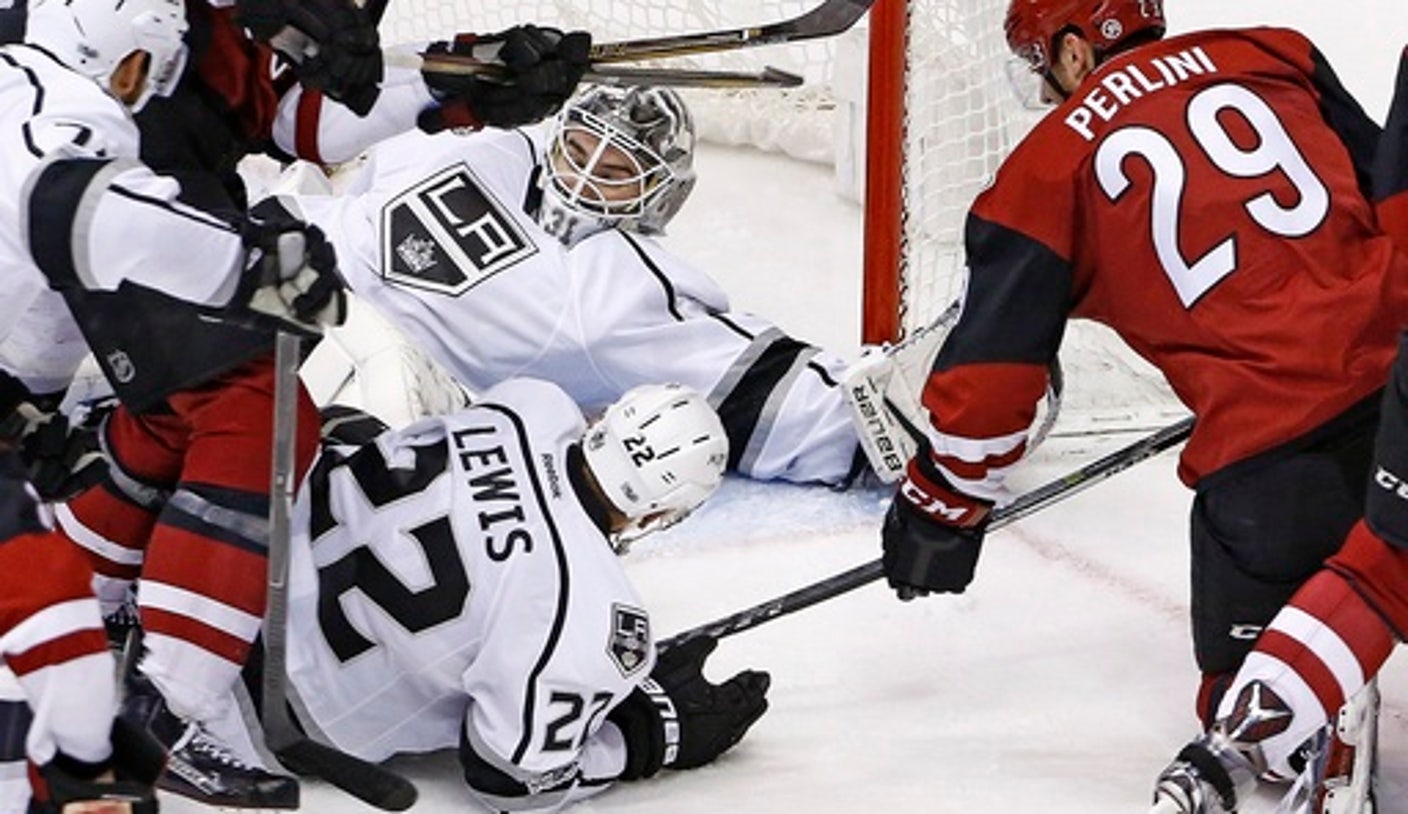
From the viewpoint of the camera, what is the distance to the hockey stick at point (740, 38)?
138 inches

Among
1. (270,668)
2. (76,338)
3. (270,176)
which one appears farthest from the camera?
(270,176)

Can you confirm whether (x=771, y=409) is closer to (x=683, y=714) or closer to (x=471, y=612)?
(x=683, y=714)

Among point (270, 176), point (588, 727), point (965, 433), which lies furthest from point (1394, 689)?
point (270, 176)

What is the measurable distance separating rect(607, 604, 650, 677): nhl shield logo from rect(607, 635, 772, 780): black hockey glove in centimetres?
11

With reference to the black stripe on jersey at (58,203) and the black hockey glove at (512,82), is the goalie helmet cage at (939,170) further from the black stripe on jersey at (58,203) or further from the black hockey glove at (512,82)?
the black stripe on jersey at (58,203)

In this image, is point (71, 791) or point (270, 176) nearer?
point (71, 791)

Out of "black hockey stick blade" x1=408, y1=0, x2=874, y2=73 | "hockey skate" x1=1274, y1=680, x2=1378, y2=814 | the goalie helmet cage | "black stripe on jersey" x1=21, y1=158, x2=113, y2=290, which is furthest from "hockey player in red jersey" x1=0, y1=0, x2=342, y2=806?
the goalie helmet cage

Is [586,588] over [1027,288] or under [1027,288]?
under

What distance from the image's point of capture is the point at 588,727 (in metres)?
2.96

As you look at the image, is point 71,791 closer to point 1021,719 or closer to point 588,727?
point 588,727

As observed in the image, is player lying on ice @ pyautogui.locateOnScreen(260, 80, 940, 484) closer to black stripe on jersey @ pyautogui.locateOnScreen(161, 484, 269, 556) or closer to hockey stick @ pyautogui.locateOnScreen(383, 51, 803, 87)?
hockey stick @ pyautogui.locateOnScreen(383, 51, 803, 87)

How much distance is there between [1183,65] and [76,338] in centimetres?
124

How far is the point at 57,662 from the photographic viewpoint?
2.39 m

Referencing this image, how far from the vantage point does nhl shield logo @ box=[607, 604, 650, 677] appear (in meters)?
2.94
